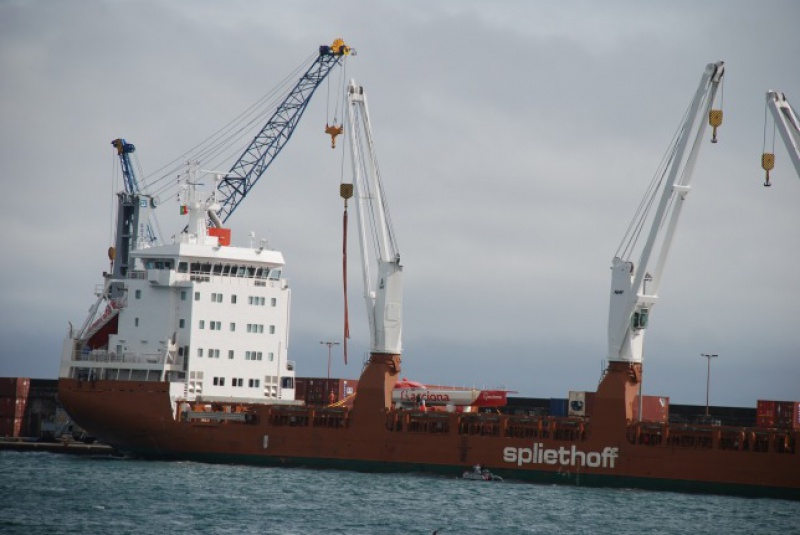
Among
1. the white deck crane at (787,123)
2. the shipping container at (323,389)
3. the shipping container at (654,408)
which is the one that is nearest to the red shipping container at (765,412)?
the shipping container at (654,408)

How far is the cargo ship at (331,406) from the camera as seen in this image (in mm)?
45938

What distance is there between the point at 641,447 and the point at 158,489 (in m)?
16.2

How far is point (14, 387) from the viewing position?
222ft

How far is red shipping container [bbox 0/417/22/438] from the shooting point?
221ft

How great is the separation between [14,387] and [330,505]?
3199 centimetres

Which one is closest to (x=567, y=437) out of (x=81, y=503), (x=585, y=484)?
(x=585, y=484)

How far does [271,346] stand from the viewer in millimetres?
53906

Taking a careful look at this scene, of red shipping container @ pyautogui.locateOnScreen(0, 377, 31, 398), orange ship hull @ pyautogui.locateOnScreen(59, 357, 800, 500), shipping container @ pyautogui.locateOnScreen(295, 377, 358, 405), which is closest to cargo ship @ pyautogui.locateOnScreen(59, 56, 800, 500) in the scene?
orange ship hull @ pyautogui.locateOnScreen(59, 357, 800, 500)

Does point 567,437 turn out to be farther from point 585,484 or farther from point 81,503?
point 81,503

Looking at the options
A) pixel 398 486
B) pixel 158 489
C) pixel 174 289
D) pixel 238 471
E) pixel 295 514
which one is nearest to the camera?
pixel 295 514

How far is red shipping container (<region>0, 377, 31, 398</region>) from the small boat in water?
2870 centimetres

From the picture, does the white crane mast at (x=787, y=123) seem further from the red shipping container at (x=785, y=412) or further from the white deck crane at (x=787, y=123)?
the red shipping container at (x=785, y=412)

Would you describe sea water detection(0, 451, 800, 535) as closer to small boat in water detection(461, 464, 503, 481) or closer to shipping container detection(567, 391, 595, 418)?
small boat in water detection(461, 464, 503, 481)

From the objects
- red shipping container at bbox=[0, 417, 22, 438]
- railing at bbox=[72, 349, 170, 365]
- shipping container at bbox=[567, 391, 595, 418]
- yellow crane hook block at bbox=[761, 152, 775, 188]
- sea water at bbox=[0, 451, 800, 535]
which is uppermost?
yellow crane hook block at bbox=[761, 152, 775, 188]
